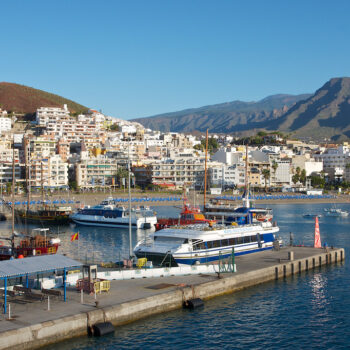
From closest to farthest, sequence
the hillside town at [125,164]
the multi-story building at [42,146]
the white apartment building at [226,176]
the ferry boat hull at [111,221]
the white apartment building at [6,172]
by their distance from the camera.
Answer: the ferry boat hull at [111,221] → the white apartment building at [6,172] → the hillside town at [125,164] → the multi-story building at [42,146] → the white apartment building at [226,176]

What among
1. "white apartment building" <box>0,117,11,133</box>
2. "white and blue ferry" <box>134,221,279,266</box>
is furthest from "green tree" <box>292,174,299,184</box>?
"white and blue ferry" <box>134,221,279,266</box>

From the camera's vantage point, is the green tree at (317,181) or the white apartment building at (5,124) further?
the white apartment building at (5,124)

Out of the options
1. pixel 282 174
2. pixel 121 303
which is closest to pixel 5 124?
pixel 282 174

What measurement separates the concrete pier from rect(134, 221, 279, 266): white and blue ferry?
2072mm

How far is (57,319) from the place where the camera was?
75.7 ft

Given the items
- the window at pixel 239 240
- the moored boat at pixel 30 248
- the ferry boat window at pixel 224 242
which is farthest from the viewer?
the moored boat at pixel 30 248

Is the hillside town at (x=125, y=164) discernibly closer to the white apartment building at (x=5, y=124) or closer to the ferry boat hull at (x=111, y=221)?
the white apartment building at (x=5, y=124)

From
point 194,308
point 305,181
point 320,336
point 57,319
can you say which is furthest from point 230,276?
point 305,181

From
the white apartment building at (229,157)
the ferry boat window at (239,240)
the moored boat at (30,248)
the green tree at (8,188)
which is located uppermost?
the white apartment building at (229,157)

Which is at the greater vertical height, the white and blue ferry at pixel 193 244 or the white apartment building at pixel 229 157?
the white apartment building at pixel 229 157

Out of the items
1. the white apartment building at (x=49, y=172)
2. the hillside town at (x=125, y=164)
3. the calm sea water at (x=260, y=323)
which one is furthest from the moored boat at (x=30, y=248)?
the white apartment building at (x=49, y=172)

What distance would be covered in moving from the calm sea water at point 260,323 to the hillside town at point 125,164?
328ft

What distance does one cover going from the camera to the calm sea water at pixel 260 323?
24672mm

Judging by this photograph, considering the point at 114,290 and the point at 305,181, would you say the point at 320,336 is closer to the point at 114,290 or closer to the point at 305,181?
the point at 114,290
